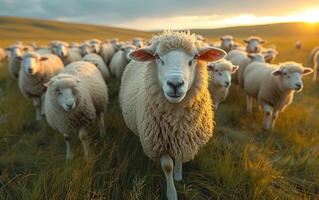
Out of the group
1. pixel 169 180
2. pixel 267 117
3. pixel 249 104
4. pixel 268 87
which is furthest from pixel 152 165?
pixel 249 104

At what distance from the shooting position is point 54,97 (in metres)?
4.44

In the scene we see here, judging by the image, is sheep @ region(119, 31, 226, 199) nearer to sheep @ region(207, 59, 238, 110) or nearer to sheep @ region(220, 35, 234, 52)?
sheep @ region(207, 59, 238, 110)

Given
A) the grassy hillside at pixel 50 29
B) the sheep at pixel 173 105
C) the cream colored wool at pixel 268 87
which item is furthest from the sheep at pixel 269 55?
the grassy hillside at pixel 50 29

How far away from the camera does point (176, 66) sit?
9.22 feet

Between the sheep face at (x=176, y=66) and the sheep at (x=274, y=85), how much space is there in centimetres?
266

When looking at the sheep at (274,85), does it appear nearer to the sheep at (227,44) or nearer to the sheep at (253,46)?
the sheep at (253,46)

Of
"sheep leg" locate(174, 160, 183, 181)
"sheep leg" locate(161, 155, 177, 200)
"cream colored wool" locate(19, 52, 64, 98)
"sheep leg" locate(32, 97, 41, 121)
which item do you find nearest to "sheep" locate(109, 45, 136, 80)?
"cream colored wool" locate(19, 52, 64, 98)

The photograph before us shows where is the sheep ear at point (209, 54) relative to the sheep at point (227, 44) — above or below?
above

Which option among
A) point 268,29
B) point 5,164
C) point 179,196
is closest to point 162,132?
point 179,196

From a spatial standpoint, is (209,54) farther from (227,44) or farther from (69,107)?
(227,44)

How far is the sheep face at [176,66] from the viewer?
2.71 m

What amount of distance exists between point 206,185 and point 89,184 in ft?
4.23

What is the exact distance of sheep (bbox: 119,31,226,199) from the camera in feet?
9.95

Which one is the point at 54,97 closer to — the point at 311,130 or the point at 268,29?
the point at 311,130
